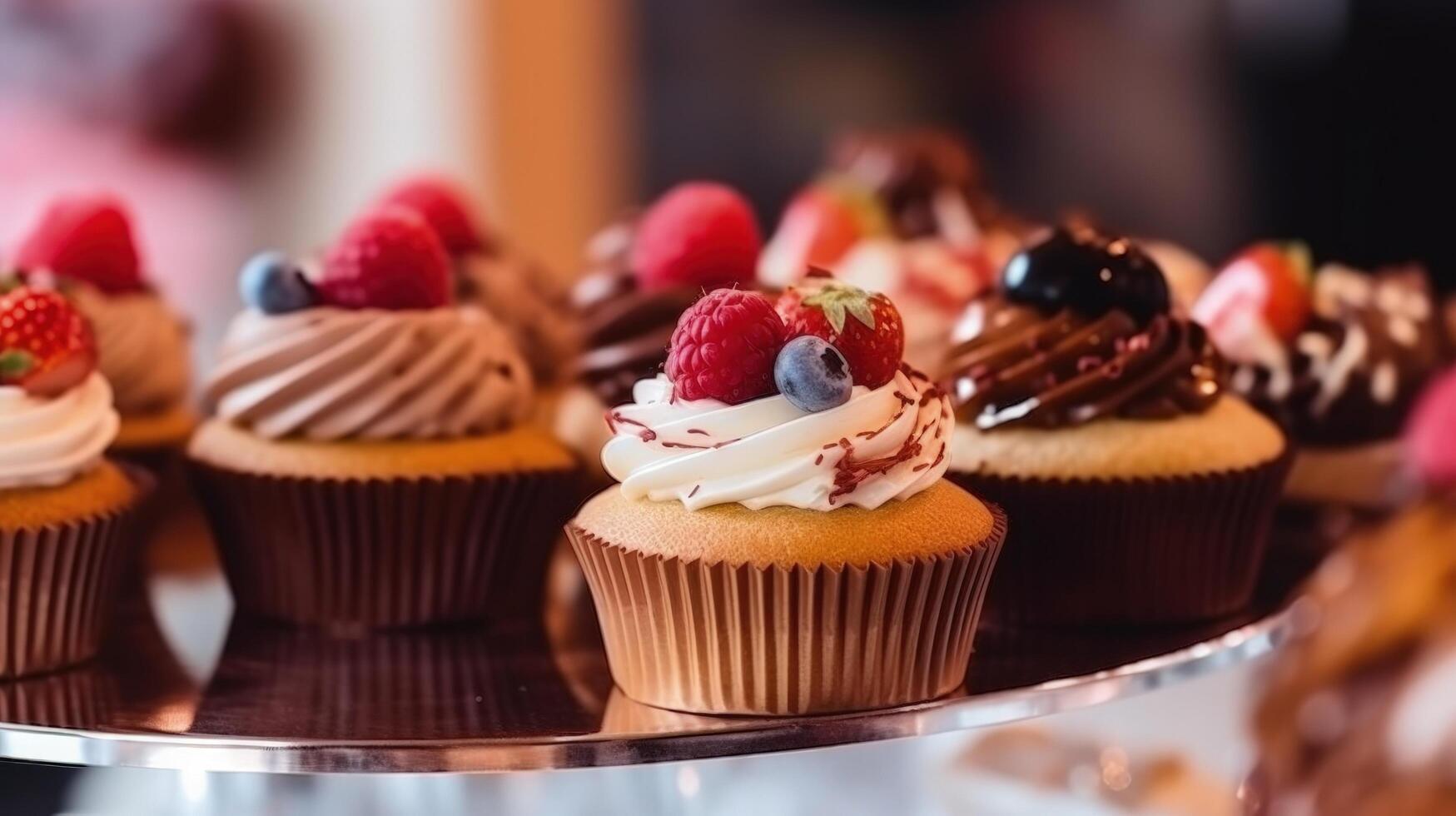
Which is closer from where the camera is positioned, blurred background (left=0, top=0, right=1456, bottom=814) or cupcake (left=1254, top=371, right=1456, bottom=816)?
cupcake (left=1254, top=371, right=1456, bottom=816)

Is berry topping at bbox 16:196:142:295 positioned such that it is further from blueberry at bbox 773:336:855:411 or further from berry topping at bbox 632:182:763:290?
blueberry at bbox 773:336:855:411

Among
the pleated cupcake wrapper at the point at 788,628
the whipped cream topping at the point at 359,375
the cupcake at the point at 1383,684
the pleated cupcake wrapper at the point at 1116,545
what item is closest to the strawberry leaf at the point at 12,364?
the whipped cream topping at the point at 359,375

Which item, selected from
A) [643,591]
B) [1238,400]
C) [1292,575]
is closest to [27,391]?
[643,591]

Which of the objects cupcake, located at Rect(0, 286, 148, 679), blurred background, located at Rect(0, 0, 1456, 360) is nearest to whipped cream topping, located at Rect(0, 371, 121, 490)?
cupcake, located at Rect(0, 286, 148, 679)

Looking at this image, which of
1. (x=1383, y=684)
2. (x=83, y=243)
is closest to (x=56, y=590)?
(x=83, y=243)

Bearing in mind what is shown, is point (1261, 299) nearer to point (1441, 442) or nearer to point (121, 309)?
point (1441, 442)

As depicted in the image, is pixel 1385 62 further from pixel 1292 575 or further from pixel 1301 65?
pixel 1292 575

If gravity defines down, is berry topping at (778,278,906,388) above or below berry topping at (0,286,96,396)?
above
